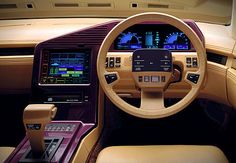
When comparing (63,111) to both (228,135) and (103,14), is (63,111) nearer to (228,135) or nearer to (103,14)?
(103,14)

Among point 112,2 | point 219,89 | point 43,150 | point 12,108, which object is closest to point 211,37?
point 219,89

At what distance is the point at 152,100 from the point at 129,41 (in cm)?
34

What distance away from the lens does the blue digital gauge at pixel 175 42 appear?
163 cm

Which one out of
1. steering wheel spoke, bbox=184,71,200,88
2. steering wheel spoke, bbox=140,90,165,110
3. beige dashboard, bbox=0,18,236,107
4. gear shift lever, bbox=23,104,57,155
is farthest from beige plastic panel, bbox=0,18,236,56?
gear shift lever, bbox=23,104,57,155

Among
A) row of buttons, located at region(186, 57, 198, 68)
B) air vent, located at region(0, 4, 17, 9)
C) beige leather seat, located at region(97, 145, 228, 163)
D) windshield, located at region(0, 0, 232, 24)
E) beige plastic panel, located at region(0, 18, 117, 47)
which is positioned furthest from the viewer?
air vent, located at region(0, 4, 17, 9)

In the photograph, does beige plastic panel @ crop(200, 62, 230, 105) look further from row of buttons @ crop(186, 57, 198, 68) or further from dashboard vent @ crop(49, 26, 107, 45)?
dashboard vent @ crop(49, 26, 107, 45)

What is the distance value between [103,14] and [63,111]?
0.83 m

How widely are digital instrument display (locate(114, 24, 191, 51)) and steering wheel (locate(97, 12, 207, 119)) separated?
6.4 inches

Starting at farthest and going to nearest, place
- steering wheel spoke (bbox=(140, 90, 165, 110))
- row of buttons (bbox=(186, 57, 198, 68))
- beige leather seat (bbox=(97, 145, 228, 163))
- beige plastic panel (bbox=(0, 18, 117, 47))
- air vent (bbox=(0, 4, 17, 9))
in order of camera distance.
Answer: air vent (bbox=(0, 4, 17, 9))
beige plastic panel (bbox=(0, 18, 117, 47))
row of buttons (bbox=(186, 57, 198, 68))
steering wheel spoke (bbox=(140, 90, 165, 110))
beige leather seat (bbox=(97, 145, 228, 163))

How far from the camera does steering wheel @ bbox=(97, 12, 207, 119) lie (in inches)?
54.3

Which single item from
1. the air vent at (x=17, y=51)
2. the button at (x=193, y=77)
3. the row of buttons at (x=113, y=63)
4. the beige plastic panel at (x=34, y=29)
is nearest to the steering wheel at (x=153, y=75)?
the button at (x=193, y=77)

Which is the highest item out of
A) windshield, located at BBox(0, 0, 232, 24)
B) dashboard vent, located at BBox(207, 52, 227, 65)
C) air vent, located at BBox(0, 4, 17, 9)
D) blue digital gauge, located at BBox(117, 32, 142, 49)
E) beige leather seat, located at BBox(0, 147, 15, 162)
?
air vent, located at BBox(0, 4, 17, 9)

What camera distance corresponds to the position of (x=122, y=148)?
1428 millimetres

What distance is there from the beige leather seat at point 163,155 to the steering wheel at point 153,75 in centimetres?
14
